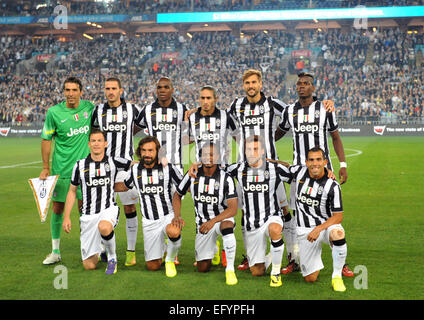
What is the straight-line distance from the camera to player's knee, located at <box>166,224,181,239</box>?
18.9 ft

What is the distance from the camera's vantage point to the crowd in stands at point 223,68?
34.0m

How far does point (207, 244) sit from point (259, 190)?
2.78 ft

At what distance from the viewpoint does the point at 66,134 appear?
20.9 ft

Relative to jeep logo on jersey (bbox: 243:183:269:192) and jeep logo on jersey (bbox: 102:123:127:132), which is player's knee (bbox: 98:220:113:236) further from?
jeep logo on jersey (bbox: 243:183:269:192)

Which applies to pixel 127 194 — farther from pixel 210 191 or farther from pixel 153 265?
pixel 210 191

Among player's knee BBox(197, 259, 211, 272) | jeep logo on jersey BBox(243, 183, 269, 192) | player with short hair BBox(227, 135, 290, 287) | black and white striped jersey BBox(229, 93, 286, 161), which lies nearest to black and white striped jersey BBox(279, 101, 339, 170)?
black and white striped jersey BBox(229, 93, 286, 161)

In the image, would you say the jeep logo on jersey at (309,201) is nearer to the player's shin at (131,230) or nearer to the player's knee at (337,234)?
the player's knee at (337,234)

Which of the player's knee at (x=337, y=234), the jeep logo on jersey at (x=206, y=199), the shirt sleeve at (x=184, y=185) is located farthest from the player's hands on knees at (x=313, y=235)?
the shirt sleeve at (x=184, y=185)

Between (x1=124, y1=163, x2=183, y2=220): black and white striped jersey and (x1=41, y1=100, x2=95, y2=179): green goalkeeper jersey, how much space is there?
81cm

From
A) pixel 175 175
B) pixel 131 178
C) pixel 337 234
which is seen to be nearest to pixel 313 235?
pixel 337 234

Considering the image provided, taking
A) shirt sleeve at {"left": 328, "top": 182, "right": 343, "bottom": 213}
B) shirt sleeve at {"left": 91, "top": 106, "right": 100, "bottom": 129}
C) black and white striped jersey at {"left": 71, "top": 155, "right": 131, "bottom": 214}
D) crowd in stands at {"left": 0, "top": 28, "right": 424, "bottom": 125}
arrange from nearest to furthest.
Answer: shirt sleeve at {"left": 328, "top": 182, "right": 343, "bottom": 213}, black and white striped jersey at {"left": 71, "top": 155, "right": 131, "bottom": 214}, shirt sleeve at {"left": 91, "top": 106, "right": 100, "bottom": 129}, crowd in stands at {"left": 0, "top": 28, "right": 424, "bottom": 125}

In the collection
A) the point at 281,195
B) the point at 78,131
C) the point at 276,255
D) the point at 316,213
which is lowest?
the point at 276,255

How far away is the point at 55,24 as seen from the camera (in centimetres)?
4147

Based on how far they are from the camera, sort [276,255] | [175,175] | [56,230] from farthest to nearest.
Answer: [56,230] < [175,175] < [276,255]
